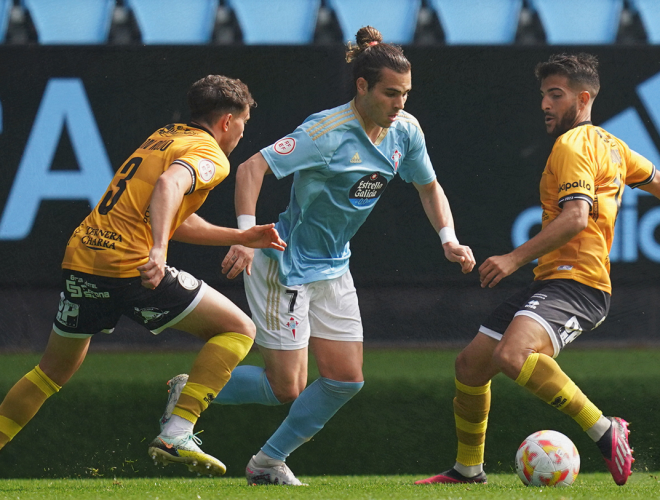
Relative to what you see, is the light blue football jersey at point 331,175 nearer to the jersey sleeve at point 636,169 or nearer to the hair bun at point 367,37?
the hair bun at point 367,37

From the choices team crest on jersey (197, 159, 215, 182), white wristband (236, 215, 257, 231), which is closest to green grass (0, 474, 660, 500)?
white wristband (236, 215, 257, 231)

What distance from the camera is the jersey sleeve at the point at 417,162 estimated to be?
13.1 feet

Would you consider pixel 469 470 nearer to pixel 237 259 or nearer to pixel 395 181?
pixel 237 259

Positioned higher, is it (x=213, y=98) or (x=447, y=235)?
(x=213, y=98)

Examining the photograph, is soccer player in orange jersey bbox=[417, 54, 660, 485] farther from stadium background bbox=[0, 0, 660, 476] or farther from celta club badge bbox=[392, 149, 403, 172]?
stadium background bbox=[0, 0, 660, 476]

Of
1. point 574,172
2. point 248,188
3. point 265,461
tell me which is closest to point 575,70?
point 574,172

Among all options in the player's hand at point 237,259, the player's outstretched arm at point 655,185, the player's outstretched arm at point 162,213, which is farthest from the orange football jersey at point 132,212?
the player's outstretched arm at point 655,185

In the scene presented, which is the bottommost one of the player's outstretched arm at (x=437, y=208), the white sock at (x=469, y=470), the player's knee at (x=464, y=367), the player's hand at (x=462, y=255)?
the white sock at (x=469, y=470)

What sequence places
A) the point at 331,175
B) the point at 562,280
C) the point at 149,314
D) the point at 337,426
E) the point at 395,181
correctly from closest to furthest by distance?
1. the point at 149,314
2. the point at 562,280
3. the point at 331,175
4. the point at 337,426
5. the point at 395,181

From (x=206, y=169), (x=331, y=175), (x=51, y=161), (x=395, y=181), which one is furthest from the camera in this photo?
(x=395, y=181)

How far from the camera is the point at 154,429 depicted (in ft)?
15.1

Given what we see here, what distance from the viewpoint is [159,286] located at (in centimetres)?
342

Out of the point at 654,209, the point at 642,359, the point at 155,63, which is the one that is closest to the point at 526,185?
the point at 654,209

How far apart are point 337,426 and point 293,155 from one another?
1.57 metres
